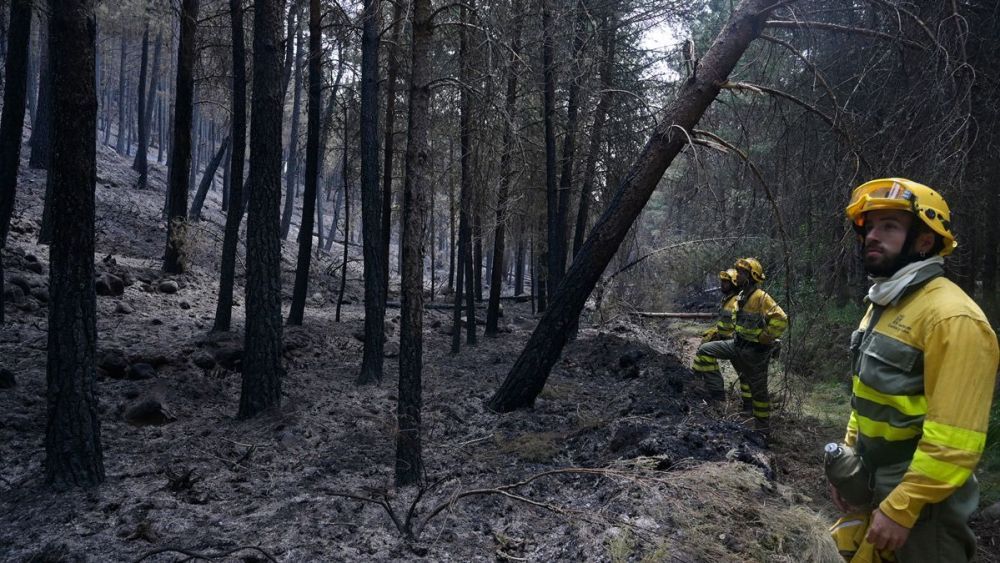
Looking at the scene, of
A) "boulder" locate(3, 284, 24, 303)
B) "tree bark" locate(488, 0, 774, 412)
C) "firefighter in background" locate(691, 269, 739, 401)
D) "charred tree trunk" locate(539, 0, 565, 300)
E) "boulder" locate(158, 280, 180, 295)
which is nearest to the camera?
"tree bark" locate(488, 0, 774, 412)

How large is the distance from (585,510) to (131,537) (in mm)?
3089

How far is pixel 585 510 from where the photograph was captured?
442 centimetres

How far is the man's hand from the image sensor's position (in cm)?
236

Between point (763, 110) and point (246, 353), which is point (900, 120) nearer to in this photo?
point (763, 110)

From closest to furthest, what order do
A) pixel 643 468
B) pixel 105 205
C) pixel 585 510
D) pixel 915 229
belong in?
pixel 915 229 < pixel 585 510 < pixel 643 468 < pixel 105 205

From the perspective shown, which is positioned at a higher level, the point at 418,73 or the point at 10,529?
the point at 418,73

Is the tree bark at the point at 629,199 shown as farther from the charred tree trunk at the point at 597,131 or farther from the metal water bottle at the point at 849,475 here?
the charred tree trunk at the point at 597,131

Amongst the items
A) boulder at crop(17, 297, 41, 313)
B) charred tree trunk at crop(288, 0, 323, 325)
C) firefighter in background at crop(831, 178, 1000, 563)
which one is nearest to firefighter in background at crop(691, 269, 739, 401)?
firefighter in background at crop(831, 178, 1000, 563)

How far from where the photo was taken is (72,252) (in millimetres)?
4645

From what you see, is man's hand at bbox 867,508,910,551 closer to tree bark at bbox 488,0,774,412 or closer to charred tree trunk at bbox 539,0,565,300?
tree bark at bbox 488,0,774,412

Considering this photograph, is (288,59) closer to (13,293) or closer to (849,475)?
(13,293)

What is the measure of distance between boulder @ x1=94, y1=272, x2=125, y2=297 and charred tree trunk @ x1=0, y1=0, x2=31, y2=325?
101 inches

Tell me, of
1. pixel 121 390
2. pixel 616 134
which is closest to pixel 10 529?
pixel 121 390

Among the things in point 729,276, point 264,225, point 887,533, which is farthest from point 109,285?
point 887,533
